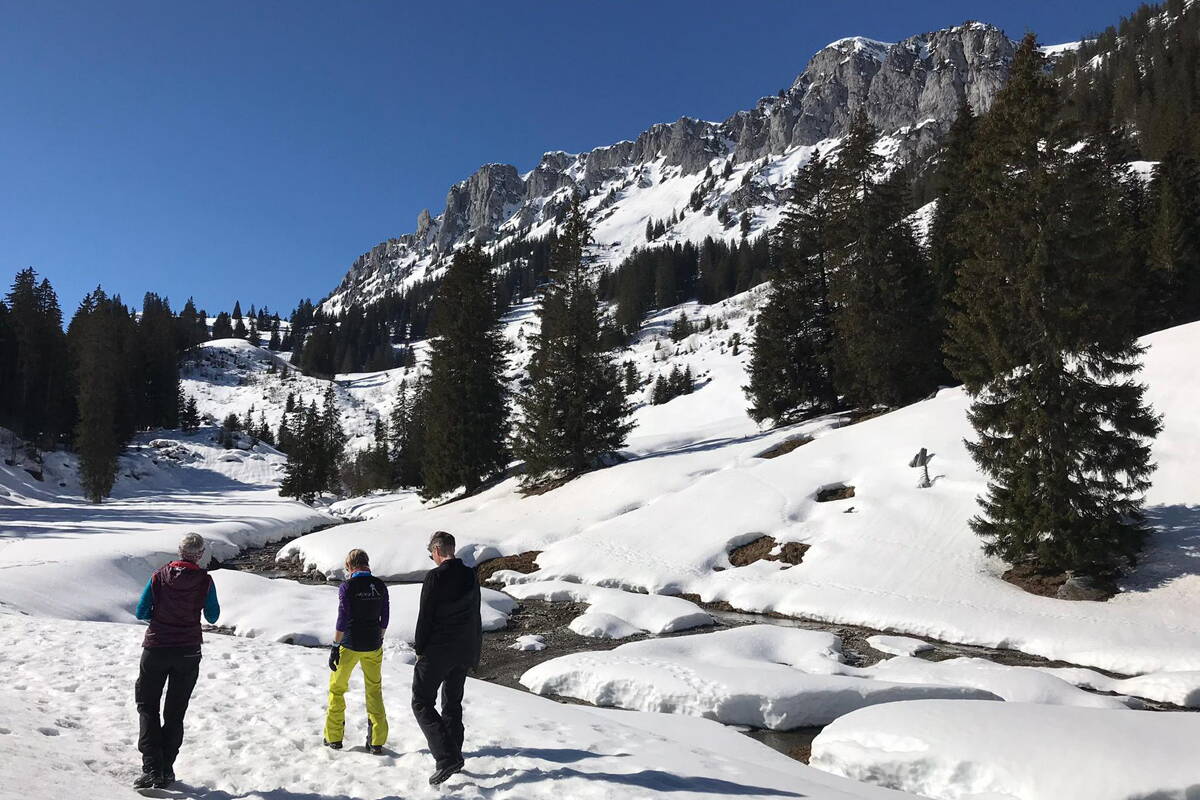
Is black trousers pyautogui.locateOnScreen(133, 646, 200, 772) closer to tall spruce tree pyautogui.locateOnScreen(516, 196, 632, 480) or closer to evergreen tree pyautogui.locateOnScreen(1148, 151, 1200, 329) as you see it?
tall spruce tree pyautogui.locateOnScreen(516, 196, 632, 480)

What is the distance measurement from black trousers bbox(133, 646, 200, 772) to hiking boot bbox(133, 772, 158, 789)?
0.07 metres

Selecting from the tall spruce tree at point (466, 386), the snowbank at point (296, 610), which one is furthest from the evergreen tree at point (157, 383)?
the snowbank at point (296, 610)

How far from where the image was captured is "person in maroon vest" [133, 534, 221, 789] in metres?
5.84

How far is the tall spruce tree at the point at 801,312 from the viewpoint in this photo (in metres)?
35.3

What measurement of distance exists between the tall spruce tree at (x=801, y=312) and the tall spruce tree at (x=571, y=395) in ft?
29.1

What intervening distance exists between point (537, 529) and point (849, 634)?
14036mm

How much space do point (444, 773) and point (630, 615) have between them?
1089cm

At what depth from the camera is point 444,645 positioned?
256 inches

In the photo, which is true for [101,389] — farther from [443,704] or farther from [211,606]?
[443,704]

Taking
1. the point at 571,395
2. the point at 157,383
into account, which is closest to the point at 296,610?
the point at 571,395

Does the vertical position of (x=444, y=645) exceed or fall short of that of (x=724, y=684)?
it exceeds it

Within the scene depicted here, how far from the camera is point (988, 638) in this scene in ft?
47.6

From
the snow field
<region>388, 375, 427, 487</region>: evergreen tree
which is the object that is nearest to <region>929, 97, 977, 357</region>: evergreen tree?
the snow field

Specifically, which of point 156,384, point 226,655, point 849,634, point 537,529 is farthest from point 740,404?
point 156,384
